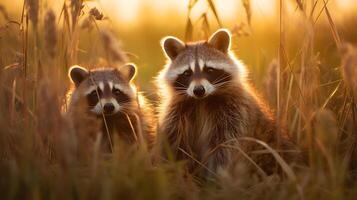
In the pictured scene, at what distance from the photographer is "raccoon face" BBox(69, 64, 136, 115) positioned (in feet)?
17.9

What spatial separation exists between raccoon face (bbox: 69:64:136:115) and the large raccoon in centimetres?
34

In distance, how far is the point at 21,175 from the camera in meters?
3.39

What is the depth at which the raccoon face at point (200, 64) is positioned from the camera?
17.3ft

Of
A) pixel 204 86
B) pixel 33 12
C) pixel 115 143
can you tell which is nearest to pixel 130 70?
pixel 204 86

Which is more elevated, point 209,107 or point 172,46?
point 172,46

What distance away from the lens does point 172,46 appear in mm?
5645

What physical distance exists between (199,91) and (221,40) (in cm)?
79

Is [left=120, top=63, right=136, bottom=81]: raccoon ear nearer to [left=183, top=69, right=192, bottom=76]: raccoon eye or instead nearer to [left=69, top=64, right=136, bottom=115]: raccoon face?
[left=69, top=64, right=136, bottom=115]: raccoon face

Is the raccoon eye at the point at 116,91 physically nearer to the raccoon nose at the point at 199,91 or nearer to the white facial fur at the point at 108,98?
the white facial fur at the point at 108,98

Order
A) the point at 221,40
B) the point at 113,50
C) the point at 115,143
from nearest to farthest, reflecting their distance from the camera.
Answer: the point at 113,50
the point at 115,143
the point at 221,40

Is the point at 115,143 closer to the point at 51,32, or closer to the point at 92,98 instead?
the point at 51,32

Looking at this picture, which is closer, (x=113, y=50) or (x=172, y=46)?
(x=113, y=50)

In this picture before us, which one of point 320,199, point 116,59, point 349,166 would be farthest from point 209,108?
point 116,59

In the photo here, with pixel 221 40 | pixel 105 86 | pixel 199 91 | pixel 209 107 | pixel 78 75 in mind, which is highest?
pixel 221 40
